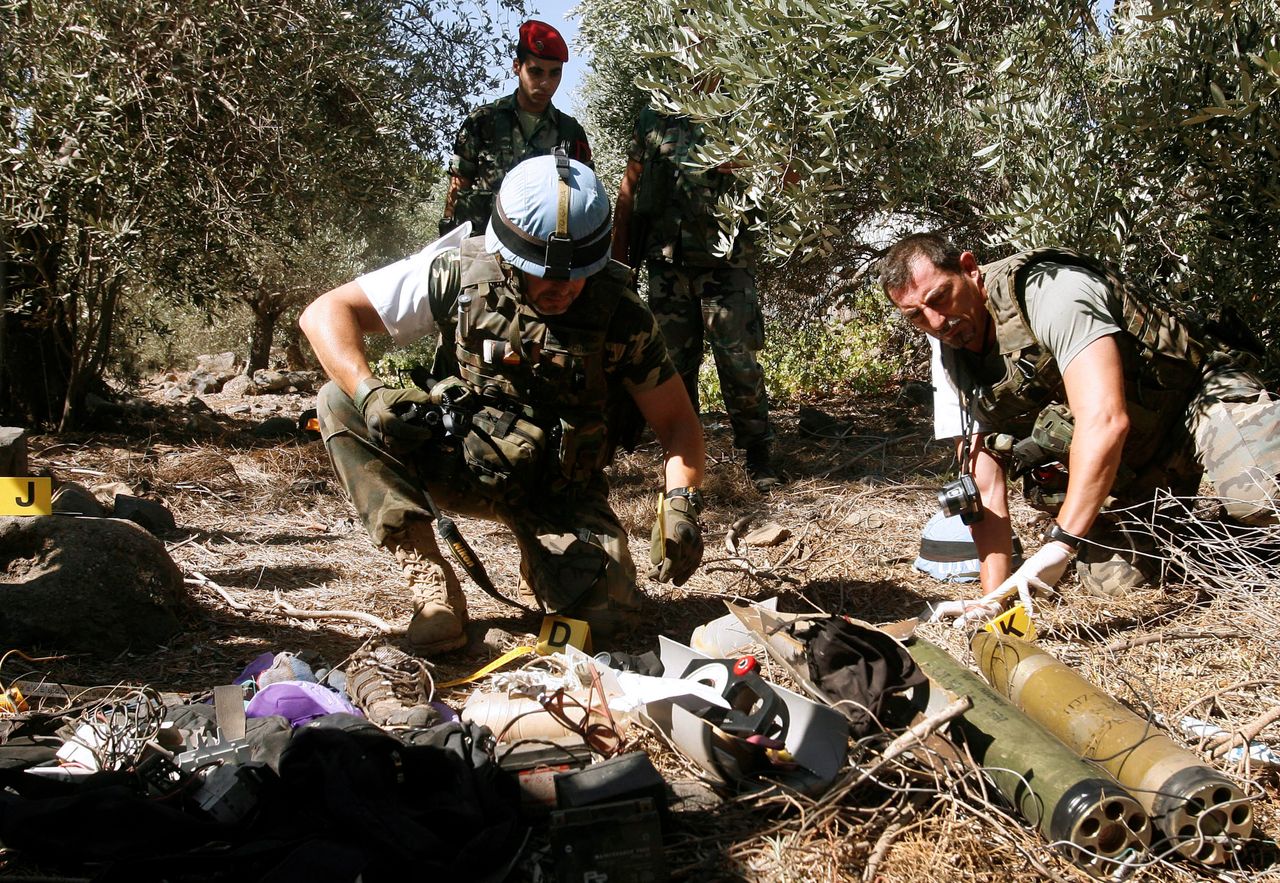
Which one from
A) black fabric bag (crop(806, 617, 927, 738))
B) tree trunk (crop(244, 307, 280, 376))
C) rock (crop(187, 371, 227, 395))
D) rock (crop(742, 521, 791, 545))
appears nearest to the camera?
black fabric bag (crop(806, 617, 927, 738))

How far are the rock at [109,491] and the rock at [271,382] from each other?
5202 mm

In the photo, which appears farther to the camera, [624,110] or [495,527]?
[624,110]

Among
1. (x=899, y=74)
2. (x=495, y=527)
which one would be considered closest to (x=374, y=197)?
(x=495, y=527)

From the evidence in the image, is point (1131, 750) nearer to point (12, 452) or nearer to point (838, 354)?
point (12, 452)

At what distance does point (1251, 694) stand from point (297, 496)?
4.67 metres

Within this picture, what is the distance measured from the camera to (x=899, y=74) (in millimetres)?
3383

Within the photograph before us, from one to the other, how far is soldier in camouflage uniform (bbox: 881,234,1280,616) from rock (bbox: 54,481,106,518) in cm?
350

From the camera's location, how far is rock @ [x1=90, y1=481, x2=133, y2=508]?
5180mm

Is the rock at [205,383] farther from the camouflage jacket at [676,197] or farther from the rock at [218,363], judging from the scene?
the camouflage jacket at [676,197]

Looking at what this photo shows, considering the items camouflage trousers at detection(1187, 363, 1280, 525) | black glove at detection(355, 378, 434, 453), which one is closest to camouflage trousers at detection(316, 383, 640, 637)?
black glove at detection(355, 378, 434, 453)

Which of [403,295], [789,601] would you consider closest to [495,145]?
[403,295]

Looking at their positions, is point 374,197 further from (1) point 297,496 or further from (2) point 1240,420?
(2) point 1240,420

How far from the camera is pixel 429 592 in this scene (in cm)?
348

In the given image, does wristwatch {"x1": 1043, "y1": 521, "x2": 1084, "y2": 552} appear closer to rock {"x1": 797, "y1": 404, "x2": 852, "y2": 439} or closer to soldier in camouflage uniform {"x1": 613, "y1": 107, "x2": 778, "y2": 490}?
soldier in camouflage uniform {"x1": 613, "y1": 107, "x2": 778, "y2": 490}
